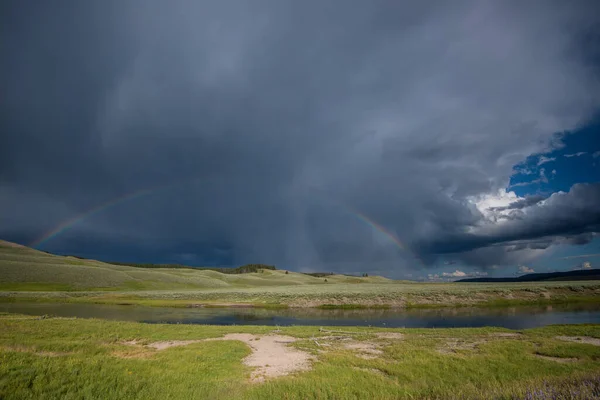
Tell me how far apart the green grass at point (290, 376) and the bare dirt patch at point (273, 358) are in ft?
2.25

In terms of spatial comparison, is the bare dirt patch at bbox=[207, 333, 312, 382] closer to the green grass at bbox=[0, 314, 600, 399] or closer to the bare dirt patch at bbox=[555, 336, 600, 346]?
the green grass at bbox=[0, 314, 600, 399]

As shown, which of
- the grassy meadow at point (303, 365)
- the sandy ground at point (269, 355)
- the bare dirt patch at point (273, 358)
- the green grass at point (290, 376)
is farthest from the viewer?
the sandy ground at point (269, 355)

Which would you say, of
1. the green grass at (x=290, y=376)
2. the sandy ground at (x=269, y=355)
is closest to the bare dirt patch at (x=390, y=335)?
the green grass at (x=290, y=376)

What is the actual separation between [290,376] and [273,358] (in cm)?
453

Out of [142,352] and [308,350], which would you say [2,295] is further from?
[308,350]

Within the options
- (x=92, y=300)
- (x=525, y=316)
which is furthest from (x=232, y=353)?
(x=92, y=300)

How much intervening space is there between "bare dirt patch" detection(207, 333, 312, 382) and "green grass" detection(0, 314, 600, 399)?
2.25 ft

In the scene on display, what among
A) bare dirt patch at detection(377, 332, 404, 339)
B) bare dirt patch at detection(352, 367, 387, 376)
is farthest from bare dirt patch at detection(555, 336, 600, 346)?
bare dirt patch at detection(352, 367, 387, 376)

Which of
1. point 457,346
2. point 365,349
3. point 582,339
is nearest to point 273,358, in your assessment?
Answer: point 365,349

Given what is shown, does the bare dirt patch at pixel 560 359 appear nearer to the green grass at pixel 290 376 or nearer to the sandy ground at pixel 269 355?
the green grass at pixel 290 376

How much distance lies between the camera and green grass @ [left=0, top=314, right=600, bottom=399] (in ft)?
30.5

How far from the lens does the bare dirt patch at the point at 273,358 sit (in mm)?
13938

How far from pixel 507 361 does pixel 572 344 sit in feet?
26.1

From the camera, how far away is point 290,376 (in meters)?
12.8
